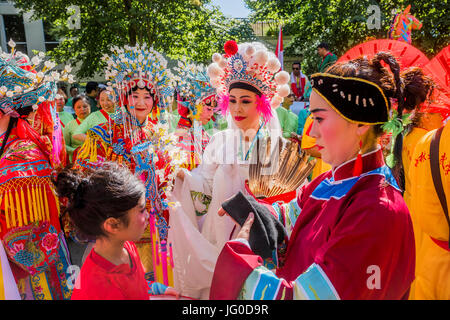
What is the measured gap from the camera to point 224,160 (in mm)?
2930

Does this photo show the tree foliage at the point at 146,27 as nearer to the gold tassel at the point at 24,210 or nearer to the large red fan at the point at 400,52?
the gold tassel at the point at 24,210

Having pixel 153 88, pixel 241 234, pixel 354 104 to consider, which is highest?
pixel 153 88

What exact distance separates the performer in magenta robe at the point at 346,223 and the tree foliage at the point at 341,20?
1020 centimetres

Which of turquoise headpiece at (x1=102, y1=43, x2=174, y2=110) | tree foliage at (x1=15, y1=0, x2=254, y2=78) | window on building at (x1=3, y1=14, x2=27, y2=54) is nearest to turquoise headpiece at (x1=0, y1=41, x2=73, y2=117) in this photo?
turquoise headpiece at (x1=102, y1=43, x2=174, y2=110)

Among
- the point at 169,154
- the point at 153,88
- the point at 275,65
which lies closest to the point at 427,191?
the point at 275,65

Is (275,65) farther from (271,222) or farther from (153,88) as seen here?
(271,222)

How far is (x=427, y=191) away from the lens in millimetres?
1847

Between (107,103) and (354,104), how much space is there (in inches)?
161

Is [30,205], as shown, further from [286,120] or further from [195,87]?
[286,120]

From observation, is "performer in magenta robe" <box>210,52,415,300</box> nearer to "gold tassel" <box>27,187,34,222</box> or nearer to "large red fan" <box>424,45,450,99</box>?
"large red fan" <box>424,45,450,99</box>

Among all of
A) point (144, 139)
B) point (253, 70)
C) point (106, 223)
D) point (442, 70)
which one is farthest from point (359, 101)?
point (144, 139)

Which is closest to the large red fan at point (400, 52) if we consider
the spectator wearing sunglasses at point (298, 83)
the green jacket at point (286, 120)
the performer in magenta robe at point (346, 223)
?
the performer in magenta robe at point (346, 223)

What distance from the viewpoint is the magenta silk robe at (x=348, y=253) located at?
1268 mm
